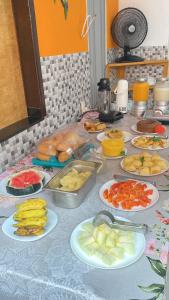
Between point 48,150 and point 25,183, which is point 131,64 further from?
point 25,183

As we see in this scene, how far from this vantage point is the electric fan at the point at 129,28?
2.23 meters

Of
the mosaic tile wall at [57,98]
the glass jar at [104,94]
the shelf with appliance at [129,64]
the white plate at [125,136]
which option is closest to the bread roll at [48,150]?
the mosaic tile wall at [57,98]

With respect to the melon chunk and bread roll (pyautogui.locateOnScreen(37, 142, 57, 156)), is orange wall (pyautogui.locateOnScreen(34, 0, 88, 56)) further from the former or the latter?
the melon chunk

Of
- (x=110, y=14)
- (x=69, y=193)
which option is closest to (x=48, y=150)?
(x=69, y=193)

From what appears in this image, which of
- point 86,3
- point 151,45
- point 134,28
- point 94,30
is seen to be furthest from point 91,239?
point 151,45

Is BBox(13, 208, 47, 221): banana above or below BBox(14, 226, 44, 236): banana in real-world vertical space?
above

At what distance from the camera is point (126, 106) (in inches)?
69.9

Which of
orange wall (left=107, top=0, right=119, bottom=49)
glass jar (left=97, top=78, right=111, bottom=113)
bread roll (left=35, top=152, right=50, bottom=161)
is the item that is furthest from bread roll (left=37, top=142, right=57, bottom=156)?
orange wall (left=107, top=0, right=119, bottom=49)

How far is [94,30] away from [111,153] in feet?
4.24

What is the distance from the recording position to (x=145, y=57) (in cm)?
258

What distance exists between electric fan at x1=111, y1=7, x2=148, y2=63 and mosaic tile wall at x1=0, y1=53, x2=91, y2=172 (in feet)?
2.10

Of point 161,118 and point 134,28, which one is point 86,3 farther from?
point 161,118

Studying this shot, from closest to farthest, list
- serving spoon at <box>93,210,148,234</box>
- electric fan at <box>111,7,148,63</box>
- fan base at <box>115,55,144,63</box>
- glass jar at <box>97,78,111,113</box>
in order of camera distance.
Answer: serving spoon at <box>93,210,148,234</box>, glass jar at <box>97,78,111,113</box>, electric fan at <box>111,7,148,63</box>, fan base at <box>115,55,144,63</box>

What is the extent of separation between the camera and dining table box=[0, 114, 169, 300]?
52cm
